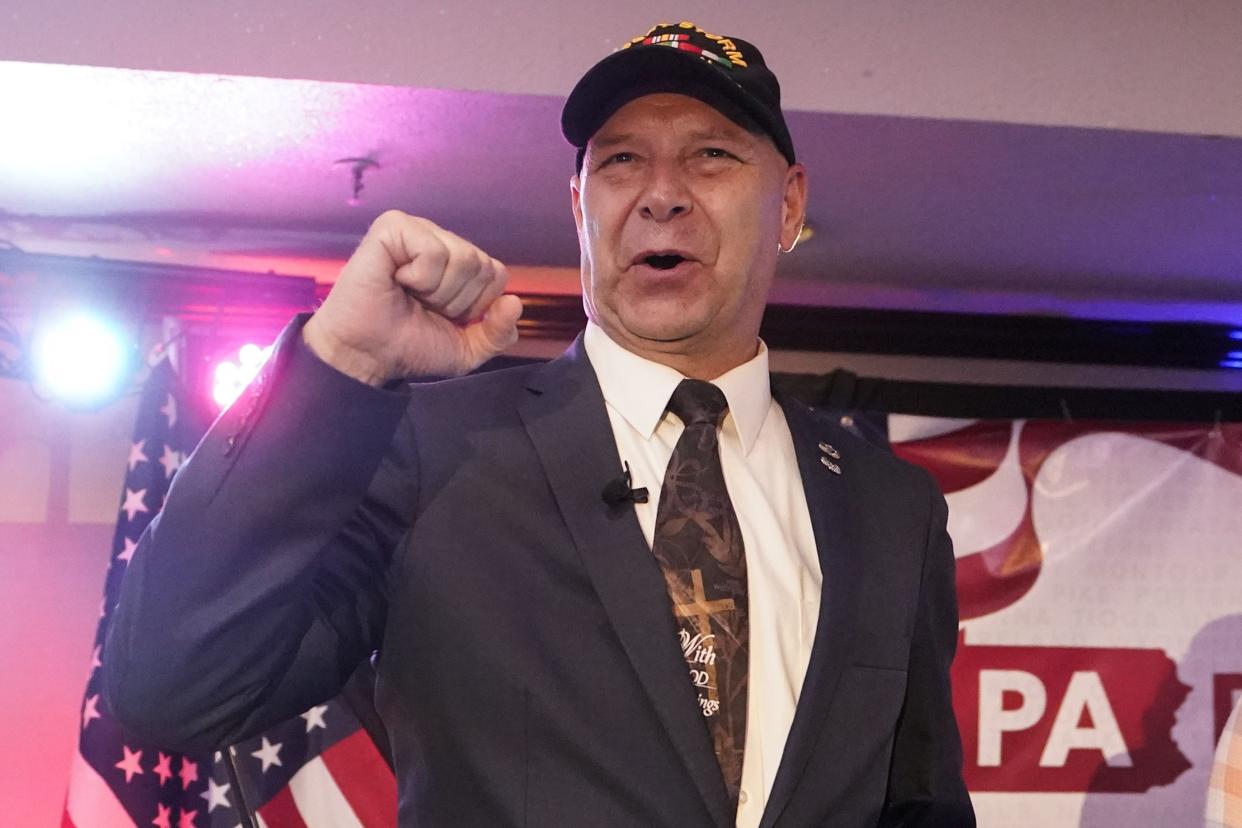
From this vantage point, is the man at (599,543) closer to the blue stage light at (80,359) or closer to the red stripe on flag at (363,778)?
the red stripe on flag at (363,778)

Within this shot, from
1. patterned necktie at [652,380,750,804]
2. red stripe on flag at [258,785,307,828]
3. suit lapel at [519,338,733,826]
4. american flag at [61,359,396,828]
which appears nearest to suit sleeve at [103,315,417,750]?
suit lapel at [519,338,733,826]

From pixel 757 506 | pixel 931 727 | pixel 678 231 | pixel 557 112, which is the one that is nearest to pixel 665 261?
pixel 678 231

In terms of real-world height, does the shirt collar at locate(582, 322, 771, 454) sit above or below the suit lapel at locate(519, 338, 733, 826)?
above

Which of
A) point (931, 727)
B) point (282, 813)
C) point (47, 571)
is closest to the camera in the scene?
point (931, 727)

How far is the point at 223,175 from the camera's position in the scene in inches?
124

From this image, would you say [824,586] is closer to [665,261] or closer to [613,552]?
[613,552]

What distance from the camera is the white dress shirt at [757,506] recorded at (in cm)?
139

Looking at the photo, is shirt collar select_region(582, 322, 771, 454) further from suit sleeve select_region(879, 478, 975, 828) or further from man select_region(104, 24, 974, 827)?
suit sleeve select_region(879, 478, 975, 828)

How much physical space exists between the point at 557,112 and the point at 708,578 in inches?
54.7

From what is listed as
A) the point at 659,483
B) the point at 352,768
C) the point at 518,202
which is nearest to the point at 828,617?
the point at 659,483

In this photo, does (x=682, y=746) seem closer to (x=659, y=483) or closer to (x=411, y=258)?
(x=659, y=483)

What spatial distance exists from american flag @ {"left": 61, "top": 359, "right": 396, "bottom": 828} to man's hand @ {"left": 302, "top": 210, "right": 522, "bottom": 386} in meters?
2.67

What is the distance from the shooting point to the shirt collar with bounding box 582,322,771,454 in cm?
155

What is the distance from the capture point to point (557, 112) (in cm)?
254
